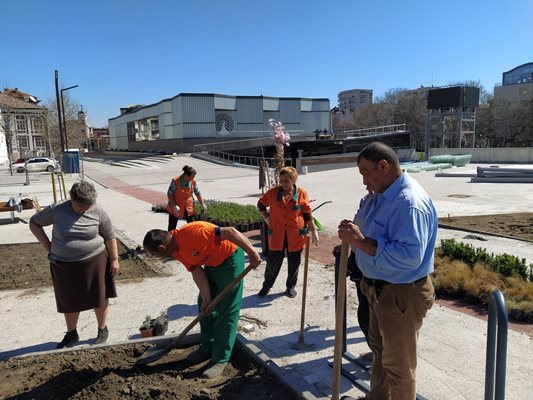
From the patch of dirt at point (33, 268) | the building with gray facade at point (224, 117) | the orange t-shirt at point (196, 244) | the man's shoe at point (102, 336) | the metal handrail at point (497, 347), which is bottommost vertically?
the patch of dirt at point (33, 268)

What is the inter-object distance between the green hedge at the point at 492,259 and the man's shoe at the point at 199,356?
3.96m

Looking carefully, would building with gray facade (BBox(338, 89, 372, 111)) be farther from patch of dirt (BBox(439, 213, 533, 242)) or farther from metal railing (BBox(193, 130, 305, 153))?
patch of dirt (BBox(439, 213, 533, 242))

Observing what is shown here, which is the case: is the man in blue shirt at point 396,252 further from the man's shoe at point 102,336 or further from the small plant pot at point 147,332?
the man's shoe at point 102,336

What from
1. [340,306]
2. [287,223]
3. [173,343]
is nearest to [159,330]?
[173,343]

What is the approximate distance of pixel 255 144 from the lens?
4228 cm

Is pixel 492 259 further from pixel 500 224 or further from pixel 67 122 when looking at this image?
pixel 67 122

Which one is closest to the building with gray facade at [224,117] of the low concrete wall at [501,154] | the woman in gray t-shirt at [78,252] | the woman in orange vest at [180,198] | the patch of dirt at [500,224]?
the low concrete wall at [501,154]

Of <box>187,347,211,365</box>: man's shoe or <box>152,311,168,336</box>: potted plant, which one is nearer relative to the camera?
<box>187,347,211,365</box>: man's shoe

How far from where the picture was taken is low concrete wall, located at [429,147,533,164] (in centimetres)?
3484

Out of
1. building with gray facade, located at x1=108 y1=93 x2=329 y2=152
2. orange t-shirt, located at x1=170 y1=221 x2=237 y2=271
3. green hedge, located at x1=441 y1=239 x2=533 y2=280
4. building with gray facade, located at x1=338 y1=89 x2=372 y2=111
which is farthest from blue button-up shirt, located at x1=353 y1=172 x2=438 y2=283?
building with gray facade, located at x1=338 y1=89 x2=372 y2=111

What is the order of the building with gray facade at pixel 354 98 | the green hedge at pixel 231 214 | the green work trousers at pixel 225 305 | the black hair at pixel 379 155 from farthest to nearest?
the building with gray facade at pixel 354 98 → the green hedge at pixel 231 214 → the green work trousers at pixel 225 305 → the black hair at pixel 379 155

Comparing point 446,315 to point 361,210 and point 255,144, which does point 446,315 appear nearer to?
point 361,210

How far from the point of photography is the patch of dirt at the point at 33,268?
619 centimetres

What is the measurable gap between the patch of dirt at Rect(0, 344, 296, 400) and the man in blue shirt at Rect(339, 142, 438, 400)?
1041mm
